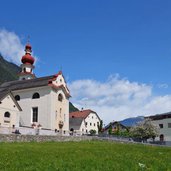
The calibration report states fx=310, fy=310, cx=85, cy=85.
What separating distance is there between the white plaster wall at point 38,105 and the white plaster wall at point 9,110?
25.6 feet

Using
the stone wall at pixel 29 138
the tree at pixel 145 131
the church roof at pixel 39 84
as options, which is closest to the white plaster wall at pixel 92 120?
the tree at pixel 145 131

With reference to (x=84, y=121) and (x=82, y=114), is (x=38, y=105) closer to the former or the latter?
(x=84, y=121)

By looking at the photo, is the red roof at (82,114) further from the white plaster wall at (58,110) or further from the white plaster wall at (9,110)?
the white plaster wall at (9,110)

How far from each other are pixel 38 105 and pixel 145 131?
2993 centimetres

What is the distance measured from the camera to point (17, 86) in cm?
7019

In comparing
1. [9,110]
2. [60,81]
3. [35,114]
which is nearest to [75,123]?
[60,81]

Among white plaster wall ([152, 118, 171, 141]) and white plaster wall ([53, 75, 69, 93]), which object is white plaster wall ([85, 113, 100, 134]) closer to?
white plaster wall ([152, 118, 171, 141])

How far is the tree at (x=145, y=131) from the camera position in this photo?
8019 cm

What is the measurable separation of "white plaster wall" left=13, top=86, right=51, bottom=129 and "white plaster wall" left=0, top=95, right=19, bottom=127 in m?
7.80

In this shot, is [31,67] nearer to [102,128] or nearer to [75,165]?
[102,128]

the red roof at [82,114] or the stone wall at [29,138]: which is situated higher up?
the red roof at [82,114]

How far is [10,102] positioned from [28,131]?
495 inches

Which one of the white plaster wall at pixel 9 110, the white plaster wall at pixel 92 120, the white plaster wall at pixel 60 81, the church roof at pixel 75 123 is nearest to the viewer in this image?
the white plaster wall at pixel 9 110

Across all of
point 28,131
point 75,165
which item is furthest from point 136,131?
point 75,165
